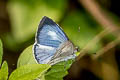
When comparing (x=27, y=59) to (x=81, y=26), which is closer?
(x=27, y=59)

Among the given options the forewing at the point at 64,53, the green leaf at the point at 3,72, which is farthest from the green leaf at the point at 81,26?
the green leaf at the point at 3,72

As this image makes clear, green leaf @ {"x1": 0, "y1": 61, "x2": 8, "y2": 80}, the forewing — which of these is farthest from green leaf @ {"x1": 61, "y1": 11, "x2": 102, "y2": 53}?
green leaf @ {"x1": 0, "y1": 61, "x2": 8, "y2": 80}

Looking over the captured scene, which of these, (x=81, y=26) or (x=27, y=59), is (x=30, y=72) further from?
(x=81, y=26)

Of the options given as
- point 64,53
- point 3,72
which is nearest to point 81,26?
point 64,53

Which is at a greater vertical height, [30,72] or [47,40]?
[47,40]

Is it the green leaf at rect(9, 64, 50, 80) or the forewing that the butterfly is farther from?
the green leaf at rect(9, 64, 50, 80)

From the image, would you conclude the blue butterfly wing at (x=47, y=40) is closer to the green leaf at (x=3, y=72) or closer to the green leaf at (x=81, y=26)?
the green leaf at (x=3, y=72)
